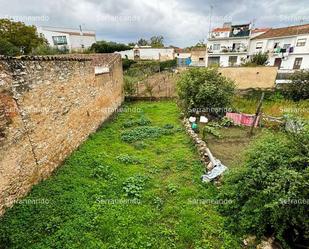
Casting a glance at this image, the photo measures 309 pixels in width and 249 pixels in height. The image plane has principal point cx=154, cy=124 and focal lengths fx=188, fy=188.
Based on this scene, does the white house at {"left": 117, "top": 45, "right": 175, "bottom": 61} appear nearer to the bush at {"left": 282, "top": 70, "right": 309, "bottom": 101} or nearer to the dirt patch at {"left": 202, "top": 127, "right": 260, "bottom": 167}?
the bush at {"left": 282, "top": 70, "right": 309, "bottom": 101}

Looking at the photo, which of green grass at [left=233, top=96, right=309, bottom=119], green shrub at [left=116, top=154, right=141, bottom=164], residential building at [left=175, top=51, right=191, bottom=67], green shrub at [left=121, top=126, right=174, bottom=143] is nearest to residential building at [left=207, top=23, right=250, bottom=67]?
residential building at [left=175, top=51, right=191, bottom=67]

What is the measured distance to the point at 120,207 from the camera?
4.83 metres

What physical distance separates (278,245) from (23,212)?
18.4 ft

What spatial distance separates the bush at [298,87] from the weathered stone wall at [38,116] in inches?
545

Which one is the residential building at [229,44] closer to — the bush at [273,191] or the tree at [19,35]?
the tree at [19,35]

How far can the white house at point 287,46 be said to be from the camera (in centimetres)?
2444

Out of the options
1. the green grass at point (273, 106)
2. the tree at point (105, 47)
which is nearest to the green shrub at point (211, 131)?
the green grass at point (273, 106)

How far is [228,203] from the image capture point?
4.73m

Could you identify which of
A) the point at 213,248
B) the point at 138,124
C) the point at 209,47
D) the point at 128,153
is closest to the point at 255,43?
the point at 209,47

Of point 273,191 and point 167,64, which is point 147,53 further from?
point 273,191

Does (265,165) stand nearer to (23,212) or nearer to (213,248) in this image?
(213,248)

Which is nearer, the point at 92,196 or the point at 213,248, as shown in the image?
the point at 213,248

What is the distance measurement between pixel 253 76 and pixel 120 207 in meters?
16.4

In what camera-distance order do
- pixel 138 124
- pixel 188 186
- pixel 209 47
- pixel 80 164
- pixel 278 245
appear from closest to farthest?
1. pixel 278 245
2. pixel 188 186
3. pixel 80 164
4. pixel 138 124
5. pixel 209 47
